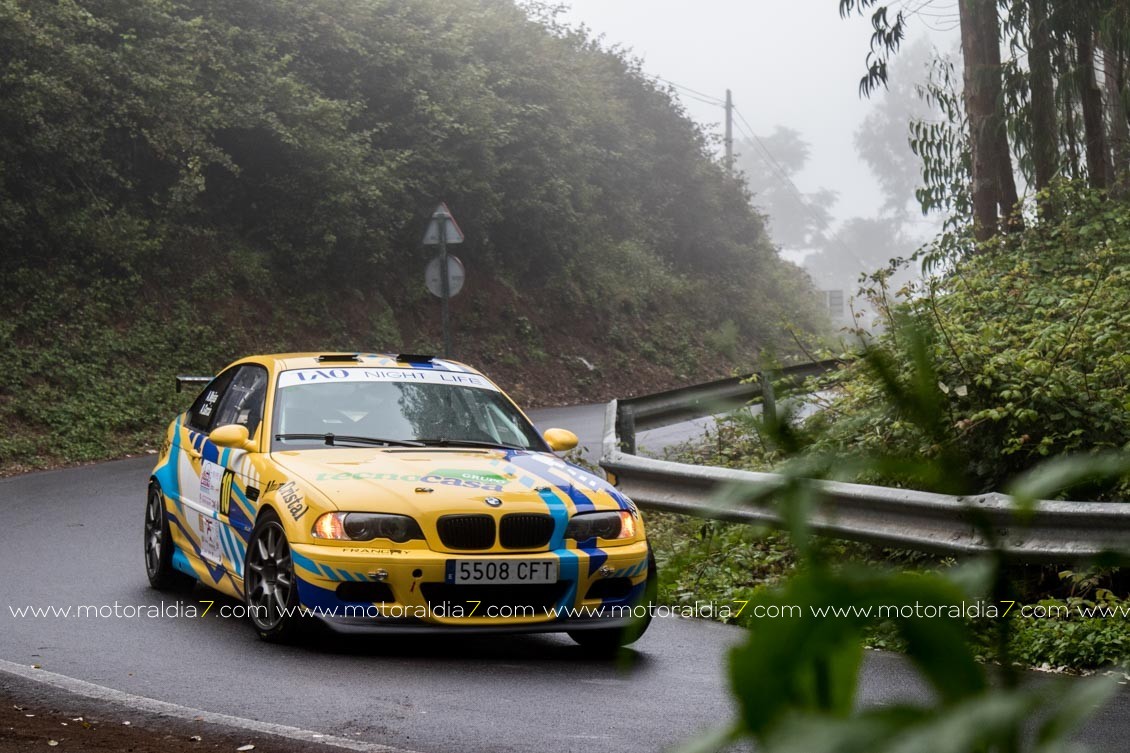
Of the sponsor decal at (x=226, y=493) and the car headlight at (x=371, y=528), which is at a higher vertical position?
the sponsor decal at (x=226, y=493)

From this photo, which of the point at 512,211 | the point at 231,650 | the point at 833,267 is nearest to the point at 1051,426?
the point at 231,650

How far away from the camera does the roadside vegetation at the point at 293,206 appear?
846 inches

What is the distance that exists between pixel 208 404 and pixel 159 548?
103 centimetres

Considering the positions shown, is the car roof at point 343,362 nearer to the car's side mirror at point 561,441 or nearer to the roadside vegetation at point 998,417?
the car's side mirror at point 561,441

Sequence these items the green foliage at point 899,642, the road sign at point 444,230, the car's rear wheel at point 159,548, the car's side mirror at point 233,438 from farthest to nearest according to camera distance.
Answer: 1. the road sign at point 444,230
2. the car's rear wheel at point 159,548
3. the car's side mirror at point 233,438
4. the green foliage at point 899,642

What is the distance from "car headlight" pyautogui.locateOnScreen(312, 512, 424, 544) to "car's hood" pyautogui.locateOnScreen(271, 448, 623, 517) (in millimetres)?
43

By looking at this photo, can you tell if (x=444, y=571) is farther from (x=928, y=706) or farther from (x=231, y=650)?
(x=928, y=706)

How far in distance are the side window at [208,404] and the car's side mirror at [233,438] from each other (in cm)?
114

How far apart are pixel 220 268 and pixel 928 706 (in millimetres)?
26913

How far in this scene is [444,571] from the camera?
7.30 m

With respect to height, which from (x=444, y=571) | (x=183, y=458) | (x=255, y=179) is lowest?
(x=444, y=571)

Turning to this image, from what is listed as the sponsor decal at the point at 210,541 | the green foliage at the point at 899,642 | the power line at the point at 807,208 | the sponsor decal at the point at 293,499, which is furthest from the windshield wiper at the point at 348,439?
the power line at the point at 807,208

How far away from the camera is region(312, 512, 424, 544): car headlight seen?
24.2ft

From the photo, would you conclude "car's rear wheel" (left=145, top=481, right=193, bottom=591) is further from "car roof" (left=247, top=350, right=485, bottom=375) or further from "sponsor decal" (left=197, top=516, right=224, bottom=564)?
"car roof" (left=247, top=350, right=485, bottom=375)
